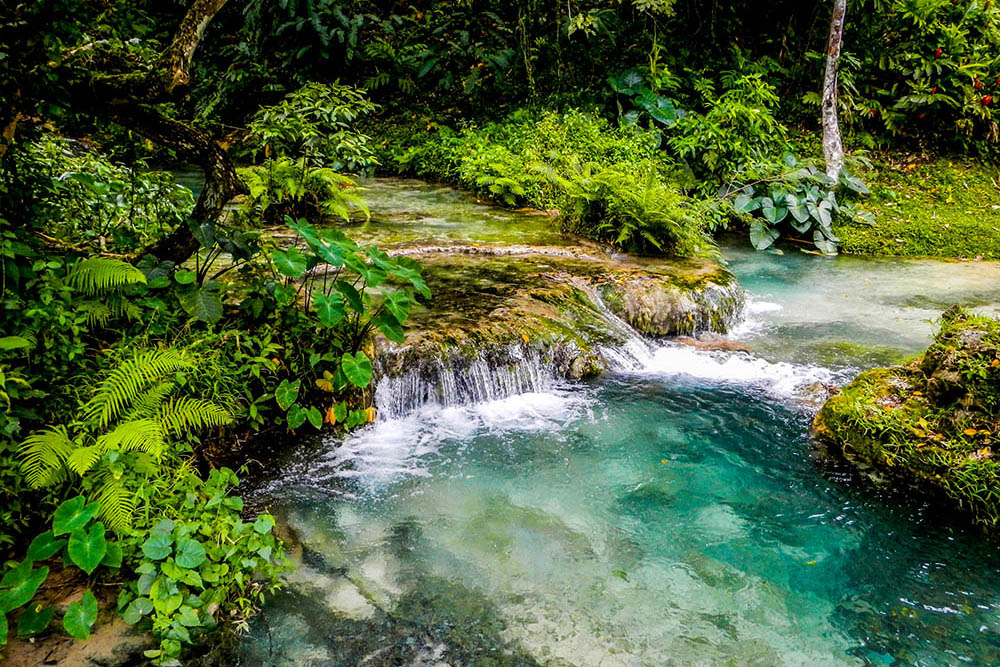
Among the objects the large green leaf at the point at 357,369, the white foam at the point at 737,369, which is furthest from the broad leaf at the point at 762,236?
the large green leaf at the point at 357,369

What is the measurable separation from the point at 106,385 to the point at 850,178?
11.5 metres

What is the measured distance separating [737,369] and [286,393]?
13.3 feet

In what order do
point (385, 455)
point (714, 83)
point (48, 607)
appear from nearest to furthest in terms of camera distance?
1. point (48, 607)
2. point (385, 455)
3. point (714, 83)

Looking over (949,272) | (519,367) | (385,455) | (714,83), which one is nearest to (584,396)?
(519,367)

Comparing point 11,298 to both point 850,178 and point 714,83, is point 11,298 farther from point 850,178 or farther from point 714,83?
point 714,83

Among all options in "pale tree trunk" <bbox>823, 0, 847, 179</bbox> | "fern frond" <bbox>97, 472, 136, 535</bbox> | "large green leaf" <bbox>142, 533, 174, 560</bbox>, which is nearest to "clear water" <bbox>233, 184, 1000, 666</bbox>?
"large green leaf" <bbox>142, 533, 174, 560</bbox>

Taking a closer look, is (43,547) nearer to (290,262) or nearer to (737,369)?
(290,262)

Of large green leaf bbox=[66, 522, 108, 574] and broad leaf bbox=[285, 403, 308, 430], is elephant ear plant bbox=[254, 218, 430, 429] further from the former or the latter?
large green leaf bbox=[66, 522, 108, 574]

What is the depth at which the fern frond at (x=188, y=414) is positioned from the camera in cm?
362

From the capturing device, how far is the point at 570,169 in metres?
9.47

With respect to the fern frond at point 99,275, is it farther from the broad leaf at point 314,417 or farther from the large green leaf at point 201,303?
the broad leaf at point 314,417

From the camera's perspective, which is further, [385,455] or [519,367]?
→ [519,367]

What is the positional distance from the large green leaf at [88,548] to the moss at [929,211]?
1073 cm

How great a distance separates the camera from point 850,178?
11.1m
